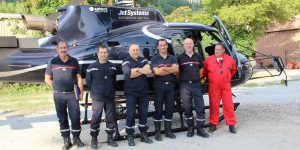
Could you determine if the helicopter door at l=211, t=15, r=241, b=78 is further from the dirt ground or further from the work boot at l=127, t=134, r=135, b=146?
the work boot at l=127, t=134, r=135, b=146

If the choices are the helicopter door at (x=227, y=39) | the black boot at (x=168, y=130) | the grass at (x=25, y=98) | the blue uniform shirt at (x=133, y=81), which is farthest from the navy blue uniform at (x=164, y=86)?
the grass at (x=25, y=98)

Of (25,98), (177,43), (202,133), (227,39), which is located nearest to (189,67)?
(177,43)

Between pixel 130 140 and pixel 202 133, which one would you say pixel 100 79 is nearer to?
pixel 130 140

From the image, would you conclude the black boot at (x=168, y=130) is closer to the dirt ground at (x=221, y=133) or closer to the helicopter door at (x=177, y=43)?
the dirt ground at (x=221, y=133)

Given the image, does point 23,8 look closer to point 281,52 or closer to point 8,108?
point 8,108

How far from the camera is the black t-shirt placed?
6.89 m

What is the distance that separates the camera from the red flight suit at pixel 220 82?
→ 7207 millimetres

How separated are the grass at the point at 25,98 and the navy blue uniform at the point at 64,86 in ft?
16.9

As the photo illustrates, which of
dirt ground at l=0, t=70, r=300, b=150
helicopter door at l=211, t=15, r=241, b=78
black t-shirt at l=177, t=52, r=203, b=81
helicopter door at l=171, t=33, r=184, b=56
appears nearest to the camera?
dirt ground at l=0, t=70, r=300, b=150

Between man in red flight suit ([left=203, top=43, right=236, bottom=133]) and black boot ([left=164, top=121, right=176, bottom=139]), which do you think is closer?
black boot ([left=164, top=121, right=176, bottom=139])

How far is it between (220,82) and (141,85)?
66.5 inches

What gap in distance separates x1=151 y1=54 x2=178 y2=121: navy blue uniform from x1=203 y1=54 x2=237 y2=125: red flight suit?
85 cm

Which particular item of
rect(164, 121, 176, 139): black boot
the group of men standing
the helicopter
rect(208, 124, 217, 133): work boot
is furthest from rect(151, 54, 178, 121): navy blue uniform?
rect(208, 124, 217, 133): work boot

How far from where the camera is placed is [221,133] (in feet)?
23.9
